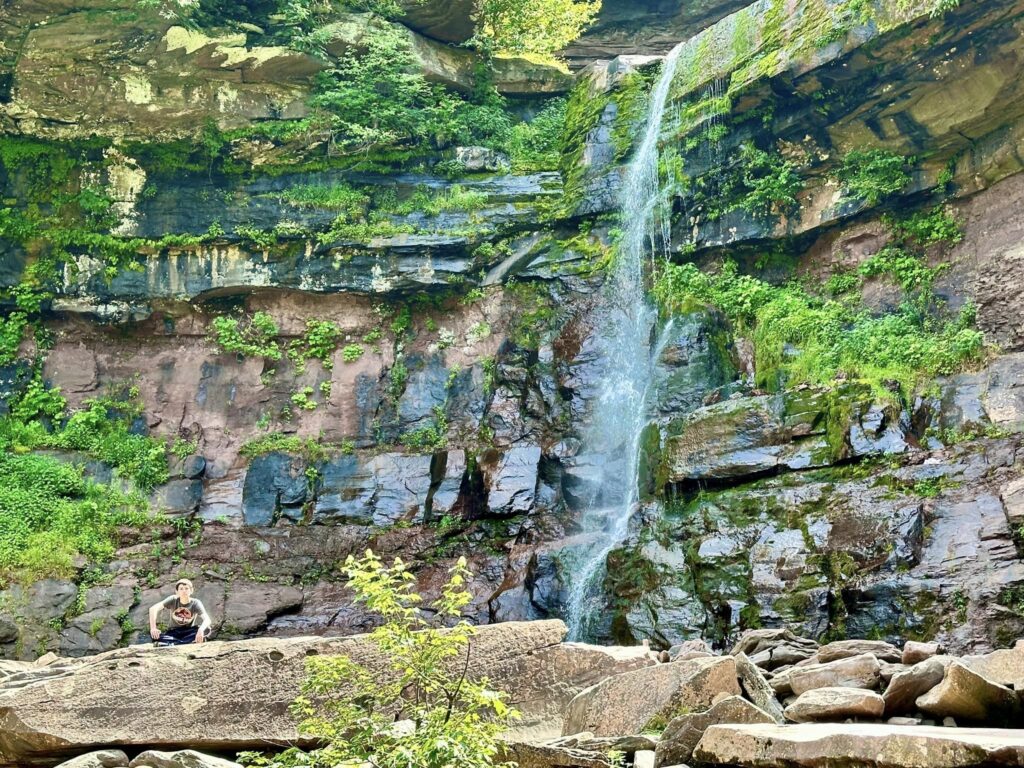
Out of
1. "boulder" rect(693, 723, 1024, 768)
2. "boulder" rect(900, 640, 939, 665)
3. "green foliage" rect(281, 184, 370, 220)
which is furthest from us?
"green foliage" rect(281, 184, 370, 220)

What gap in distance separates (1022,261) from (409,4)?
12153 mm

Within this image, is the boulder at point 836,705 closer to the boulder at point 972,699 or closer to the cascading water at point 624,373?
the boulder at point 972,699

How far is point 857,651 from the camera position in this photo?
669cm

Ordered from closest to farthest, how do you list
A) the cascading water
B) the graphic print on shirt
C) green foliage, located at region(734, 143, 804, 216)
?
the graphic print on shirt
the cascading water
green foliage, located at region(734, 143, 804, 216)

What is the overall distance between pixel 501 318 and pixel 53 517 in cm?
893

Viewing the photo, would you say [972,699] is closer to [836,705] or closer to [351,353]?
[836,705]

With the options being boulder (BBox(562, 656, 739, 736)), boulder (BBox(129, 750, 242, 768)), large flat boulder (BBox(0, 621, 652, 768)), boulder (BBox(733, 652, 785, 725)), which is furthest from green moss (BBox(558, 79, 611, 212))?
boulder (BBox(129, 750, 242, 768))

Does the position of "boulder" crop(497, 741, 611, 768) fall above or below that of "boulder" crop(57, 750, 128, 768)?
above

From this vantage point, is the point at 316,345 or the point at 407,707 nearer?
the point at 407,707

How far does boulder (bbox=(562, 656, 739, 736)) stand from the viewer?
574cm

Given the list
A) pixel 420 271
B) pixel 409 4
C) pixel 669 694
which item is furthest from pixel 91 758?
pixel 409 4

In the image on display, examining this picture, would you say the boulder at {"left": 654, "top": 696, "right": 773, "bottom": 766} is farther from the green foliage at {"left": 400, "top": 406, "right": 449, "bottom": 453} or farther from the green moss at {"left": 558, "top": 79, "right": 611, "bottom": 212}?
the green moss at {"left": 558, "top": 79, "right": 611, "bottom": 212}

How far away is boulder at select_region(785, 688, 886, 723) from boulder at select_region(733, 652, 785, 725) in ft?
0.90

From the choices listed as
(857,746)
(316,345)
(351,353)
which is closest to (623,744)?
(857,746)
